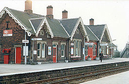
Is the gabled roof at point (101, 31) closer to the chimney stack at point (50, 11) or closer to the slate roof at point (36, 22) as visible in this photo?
the chimney stack at point (50, 11)

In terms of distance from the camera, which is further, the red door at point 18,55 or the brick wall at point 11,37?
the red door at point 18,55

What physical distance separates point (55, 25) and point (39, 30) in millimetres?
7618

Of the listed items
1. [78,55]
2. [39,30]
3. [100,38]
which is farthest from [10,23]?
[100,38]

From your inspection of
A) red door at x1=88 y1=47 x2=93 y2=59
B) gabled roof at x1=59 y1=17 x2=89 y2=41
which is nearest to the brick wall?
gabled roof at x1=59 y1=17 x2=89 y2=41

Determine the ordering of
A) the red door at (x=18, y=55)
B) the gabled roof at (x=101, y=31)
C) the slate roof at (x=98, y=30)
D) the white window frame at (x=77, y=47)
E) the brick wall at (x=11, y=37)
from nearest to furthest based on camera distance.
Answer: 1. the brick wall at (x=11, y=37)
2. the red door at (x=18, y=55)
3. the white window frame at (x=77, y=47)
4. the gabled roof at (x=101, y=31)
5. the slate roof at (x=98, y=30)

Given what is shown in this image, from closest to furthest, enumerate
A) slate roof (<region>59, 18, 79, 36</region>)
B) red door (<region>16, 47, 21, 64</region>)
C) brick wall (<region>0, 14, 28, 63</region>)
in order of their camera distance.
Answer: brick wall (<region>0, 14, 28, 63</region>) < red door (<region>16, 47, 21, 64</region>) < slate roof (<region>59, 18, 79, 36</region>)

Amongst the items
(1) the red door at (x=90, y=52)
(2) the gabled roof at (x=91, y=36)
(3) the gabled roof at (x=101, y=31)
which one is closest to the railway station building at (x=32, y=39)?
(1) the red door at (x=90, y=52)

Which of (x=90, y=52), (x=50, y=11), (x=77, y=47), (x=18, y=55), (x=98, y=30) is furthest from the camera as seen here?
(x=98, y=30)

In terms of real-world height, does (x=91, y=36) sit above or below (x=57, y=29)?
below

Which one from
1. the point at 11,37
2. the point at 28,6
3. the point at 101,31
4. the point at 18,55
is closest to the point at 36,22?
the point at 11,37

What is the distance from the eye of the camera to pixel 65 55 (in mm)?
32406

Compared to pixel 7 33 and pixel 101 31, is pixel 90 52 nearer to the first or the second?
pixel 101 31

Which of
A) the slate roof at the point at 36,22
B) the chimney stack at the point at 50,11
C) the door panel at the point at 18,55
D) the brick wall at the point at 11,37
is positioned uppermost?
the chimney stack at the point at 50,11

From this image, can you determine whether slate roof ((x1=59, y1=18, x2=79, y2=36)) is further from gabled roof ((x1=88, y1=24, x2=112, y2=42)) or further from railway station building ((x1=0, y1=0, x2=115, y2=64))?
gabled roof ((x1=88, y1=24, x2=112, y2=42))
